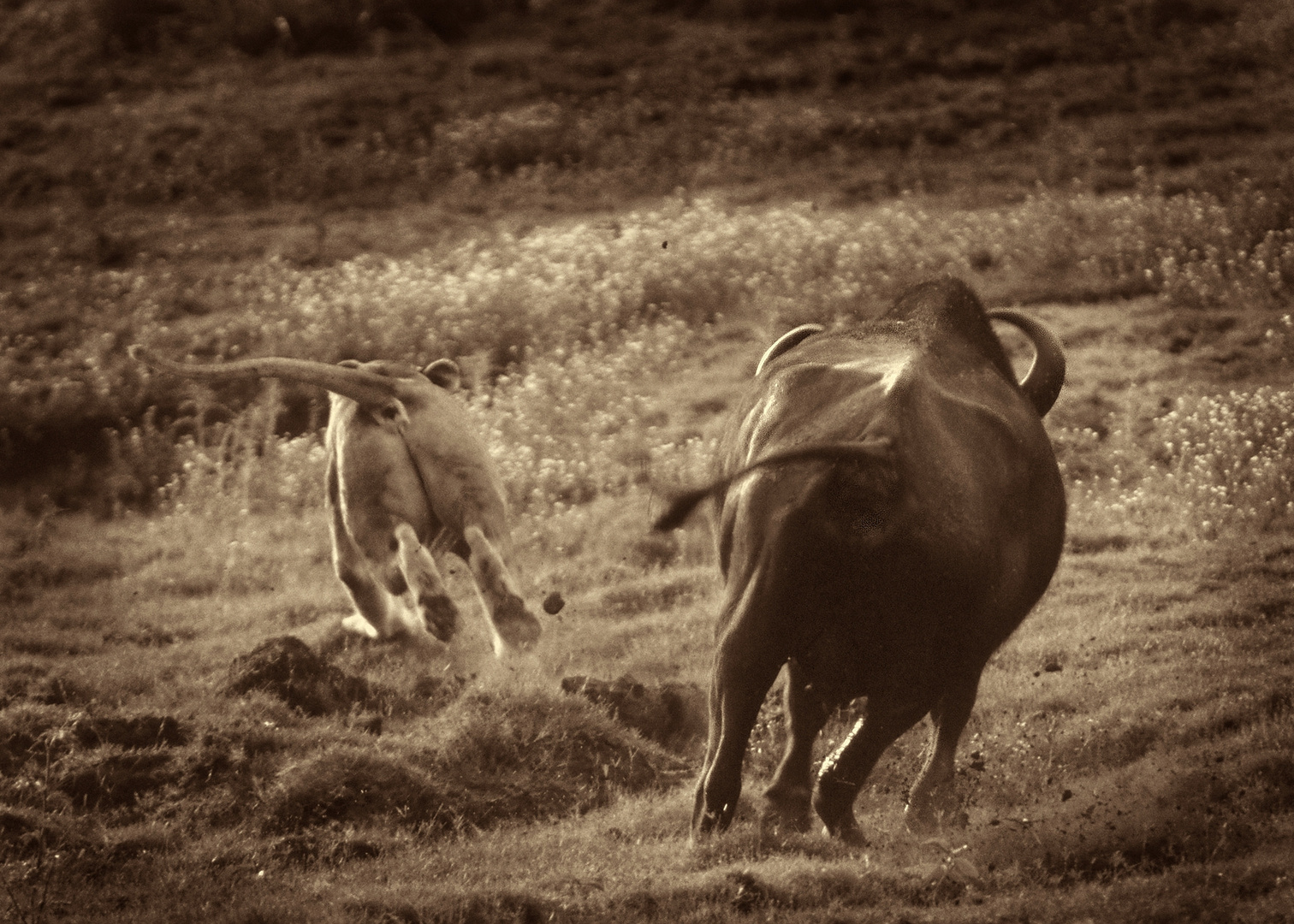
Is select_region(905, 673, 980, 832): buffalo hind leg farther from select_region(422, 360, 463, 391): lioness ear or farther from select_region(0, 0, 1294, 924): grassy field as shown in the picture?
select_region(422, 360, 463, 391): lioness ear

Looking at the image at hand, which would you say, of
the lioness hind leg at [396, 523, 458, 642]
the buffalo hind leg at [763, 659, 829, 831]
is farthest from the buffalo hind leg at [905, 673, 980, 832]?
the lioness hind leg at [396, 523, 458, 642]

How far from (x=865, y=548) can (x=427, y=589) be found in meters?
4.67

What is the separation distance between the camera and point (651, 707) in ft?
34.6

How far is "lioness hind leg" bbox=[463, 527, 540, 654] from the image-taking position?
37.1 ft

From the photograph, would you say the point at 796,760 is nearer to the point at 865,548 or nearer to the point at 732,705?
the point at 732,705

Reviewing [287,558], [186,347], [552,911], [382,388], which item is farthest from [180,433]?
[552,911]

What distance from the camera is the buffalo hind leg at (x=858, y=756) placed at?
300 inches

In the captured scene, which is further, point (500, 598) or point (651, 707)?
point (500, 598)

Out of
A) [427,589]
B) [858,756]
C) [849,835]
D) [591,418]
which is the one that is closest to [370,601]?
[427,589]

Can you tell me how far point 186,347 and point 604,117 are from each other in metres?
9.86

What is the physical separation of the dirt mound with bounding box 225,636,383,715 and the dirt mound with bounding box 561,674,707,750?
4.26ft

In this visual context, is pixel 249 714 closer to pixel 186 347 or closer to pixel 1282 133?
pixel 186 347

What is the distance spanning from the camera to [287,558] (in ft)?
51.1

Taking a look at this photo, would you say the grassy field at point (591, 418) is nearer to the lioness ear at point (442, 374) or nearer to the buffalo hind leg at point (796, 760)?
the buffalo hind leg at point (796, 760)
